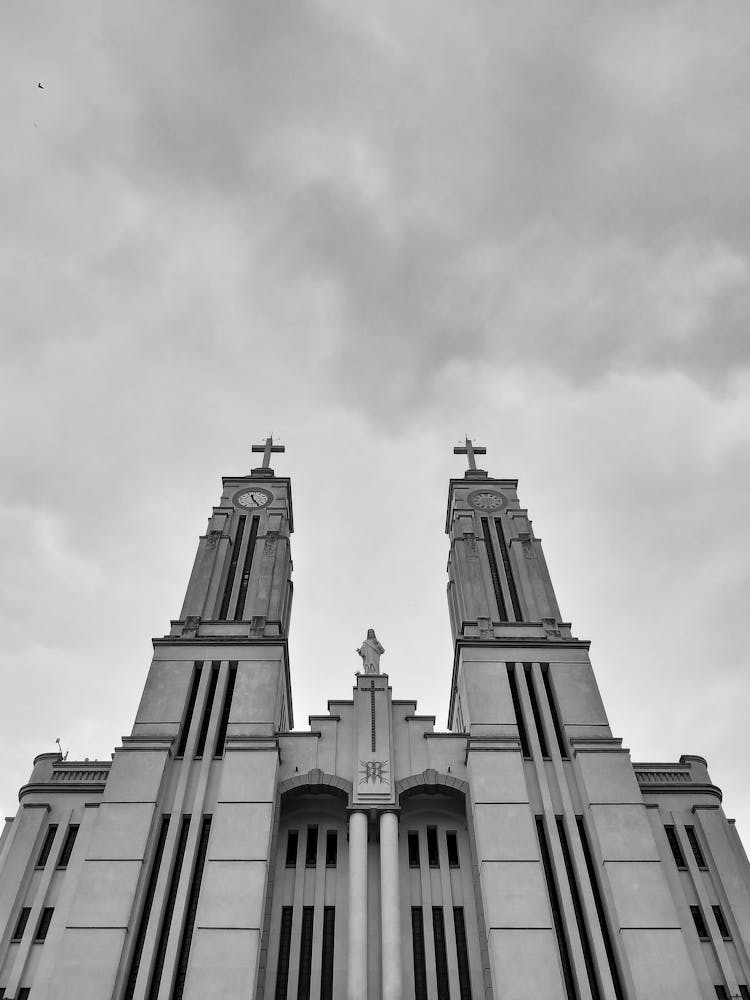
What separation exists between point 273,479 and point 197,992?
91.2 feet

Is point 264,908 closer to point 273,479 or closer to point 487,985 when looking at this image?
point 487,985

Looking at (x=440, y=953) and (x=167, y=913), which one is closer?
(x=167, y=913)

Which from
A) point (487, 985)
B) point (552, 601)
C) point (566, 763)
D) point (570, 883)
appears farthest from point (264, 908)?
point (552, 601)

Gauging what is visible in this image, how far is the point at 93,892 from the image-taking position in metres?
28.3

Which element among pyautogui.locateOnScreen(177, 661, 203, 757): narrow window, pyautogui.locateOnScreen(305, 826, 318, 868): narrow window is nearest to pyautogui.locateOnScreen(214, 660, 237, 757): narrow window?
pyautogui.locateOnScreen(177, 661, 203, 757): narrow window

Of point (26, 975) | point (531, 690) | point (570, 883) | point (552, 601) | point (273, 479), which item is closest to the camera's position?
point (26, 975)

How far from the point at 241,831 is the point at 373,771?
5517 mm

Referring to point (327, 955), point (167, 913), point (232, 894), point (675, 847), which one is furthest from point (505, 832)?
point (167, 913)

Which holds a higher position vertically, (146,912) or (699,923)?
(146,912)

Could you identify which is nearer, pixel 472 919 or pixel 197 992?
pixel 197 992

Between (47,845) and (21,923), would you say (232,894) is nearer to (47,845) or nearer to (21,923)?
(21,923)

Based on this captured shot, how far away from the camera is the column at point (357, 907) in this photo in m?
27.1

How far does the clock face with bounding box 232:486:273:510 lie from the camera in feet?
153

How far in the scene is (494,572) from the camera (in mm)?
42938
